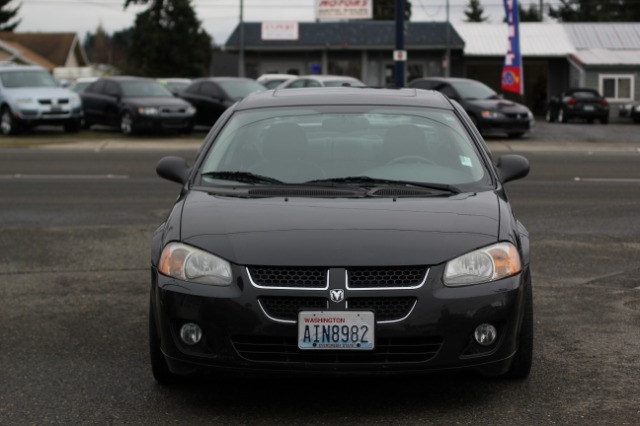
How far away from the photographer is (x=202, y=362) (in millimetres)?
4777

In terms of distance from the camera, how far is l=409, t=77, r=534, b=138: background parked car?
86.3 ft

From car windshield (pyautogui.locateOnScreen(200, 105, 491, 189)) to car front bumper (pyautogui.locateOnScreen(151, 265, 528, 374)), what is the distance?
105cm

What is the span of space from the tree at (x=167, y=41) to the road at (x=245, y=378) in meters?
63.0

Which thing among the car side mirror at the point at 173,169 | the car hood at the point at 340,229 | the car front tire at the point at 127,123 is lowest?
the car front tire at the point at 127,123

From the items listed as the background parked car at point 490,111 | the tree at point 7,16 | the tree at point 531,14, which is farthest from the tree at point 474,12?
the background parked car at point 490,111

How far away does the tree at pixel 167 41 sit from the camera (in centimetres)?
Answer: 7500

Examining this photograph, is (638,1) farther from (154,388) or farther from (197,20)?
(154,388)

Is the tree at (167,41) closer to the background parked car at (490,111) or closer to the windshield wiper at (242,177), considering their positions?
the background parked car at (490,111)

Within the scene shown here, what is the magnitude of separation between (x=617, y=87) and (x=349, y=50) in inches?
543

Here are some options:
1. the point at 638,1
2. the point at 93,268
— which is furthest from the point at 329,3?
the point at 93,268

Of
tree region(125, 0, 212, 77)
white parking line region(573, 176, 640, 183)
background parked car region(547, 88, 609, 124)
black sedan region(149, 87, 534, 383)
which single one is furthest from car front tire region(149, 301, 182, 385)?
tree region(125, 0, 212, 77)

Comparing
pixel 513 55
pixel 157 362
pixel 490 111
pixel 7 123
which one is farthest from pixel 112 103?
pixel 157 362

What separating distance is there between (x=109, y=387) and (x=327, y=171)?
63.2 inches

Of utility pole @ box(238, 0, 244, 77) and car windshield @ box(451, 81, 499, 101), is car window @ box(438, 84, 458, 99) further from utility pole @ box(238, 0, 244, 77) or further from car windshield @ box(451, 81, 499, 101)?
utility pole @ box(238, 0, 244, 77)
